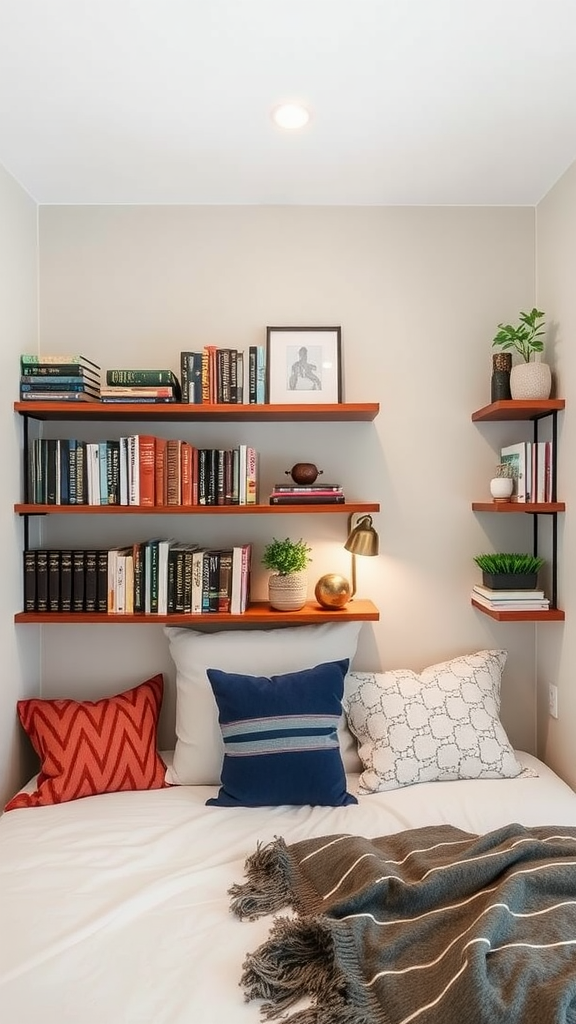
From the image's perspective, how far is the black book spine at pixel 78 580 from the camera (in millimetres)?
2219

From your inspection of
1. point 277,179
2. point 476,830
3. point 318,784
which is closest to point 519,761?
point 476,830

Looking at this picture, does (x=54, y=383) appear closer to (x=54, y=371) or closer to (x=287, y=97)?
(x=54, y=371)

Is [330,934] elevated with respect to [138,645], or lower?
lower

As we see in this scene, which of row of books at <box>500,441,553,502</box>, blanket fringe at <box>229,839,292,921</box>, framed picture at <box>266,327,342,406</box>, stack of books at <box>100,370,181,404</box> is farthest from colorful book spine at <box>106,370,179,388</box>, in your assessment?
blanket fringe at <box>229,839,292,921</box>

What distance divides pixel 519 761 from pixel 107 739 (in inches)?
54.0

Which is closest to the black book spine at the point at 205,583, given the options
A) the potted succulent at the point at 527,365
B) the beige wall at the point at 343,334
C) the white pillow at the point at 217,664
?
the white pillow at the point at 217,664

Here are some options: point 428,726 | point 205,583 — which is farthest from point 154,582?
point 428,726

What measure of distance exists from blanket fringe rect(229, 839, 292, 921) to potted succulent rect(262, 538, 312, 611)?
0.74 metres

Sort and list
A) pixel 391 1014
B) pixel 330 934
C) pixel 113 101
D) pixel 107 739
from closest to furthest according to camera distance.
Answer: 1. pixel 391 1014
2. pixel 330 934
3. pixel 113 101
4. pixel 107 739

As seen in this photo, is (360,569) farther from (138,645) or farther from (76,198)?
(76,198)

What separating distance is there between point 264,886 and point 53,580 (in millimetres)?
1189

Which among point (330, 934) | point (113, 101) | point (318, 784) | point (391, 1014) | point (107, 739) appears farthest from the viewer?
point (107, 739)

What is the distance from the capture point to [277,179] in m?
2.21

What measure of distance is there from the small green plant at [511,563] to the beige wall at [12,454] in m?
1.60
